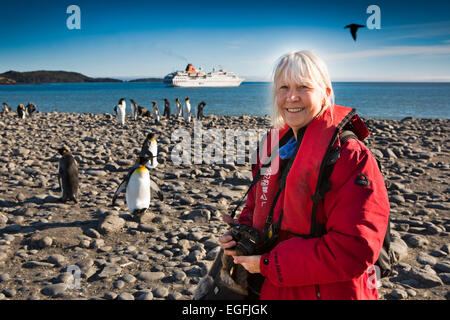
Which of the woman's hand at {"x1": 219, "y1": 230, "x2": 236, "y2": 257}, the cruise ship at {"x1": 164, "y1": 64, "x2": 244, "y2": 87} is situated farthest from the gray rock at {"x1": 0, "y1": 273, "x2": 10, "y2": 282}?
the cruise ship at {"x1": 164, "y1": 64, "x2": 244, "y2": 87}

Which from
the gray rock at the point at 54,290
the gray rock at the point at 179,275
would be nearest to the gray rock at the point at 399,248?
the gray rock at the point at 179,275

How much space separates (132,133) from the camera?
1355cm

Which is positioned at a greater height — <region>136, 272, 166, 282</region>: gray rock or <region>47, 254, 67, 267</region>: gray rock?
<region>47, 254, 67, 267</region>: gray rock

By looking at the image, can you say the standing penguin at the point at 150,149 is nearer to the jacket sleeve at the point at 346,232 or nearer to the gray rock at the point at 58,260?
the gray rock at the point at 58,260

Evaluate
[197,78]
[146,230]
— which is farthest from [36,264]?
[197,78]

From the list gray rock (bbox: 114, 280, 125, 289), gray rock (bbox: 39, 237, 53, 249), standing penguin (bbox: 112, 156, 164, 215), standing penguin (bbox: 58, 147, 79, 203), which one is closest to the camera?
gray rock (bbox: 114, 280, 125, 289)

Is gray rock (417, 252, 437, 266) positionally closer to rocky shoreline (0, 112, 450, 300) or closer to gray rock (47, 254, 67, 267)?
A: rocky shoreline (0, 112, 450, 300)

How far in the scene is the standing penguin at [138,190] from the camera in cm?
511

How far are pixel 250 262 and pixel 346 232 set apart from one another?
0.45m

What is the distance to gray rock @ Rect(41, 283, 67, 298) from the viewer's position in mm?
3096

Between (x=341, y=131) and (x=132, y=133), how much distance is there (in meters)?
12.8

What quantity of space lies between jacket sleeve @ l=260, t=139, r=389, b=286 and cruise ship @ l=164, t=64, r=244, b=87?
9282cm
